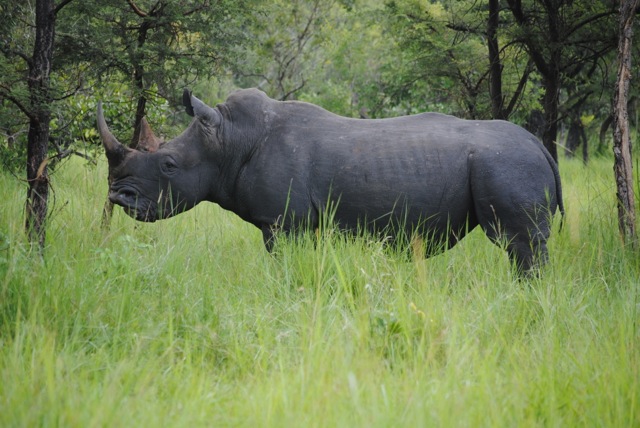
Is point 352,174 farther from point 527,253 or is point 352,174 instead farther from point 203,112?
point 527,253

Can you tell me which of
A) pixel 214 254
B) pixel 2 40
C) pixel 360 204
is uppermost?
pixel 2 40

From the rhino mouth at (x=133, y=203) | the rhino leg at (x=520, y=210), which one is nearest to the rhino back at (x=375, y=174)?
the rhino leg at (x=520, y=210)

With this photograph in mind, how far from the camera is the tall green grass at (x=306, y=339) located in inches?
123

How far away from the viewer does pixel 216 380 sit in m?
3.74

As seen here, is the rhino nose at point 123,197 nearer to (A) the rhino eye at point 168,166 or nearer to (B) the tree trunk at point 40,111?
(A) the rhino eye at point 168,166

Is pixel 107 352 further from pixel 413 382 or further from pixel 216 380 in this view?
pixel 413 382

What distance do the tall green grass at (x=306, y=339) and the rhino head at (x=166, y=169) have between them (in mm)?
364

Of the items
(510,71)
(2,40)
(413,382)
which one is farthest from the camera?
(510,71)

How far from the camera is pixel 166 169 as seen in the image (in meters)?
5.93

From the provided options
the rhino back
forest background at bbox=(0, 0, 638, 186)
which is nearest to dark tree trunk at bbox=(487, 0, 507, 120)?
forest background at bbox=(0, 0, 638, 186)

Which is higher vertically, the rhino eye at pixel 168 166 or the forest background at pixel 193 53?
the forest background at pixel 193 53

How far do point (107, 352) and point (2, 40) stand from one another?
3701mm

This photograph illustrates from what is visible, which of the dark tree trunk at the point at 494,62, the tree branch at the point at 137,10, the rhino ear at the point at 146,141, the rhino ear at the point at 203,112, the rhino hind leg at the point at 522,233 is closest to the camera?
the rhino hind leg at the point at 522,233

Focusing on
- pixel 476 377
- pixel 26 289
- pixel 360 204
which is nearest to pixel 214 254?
pixel 360 204
